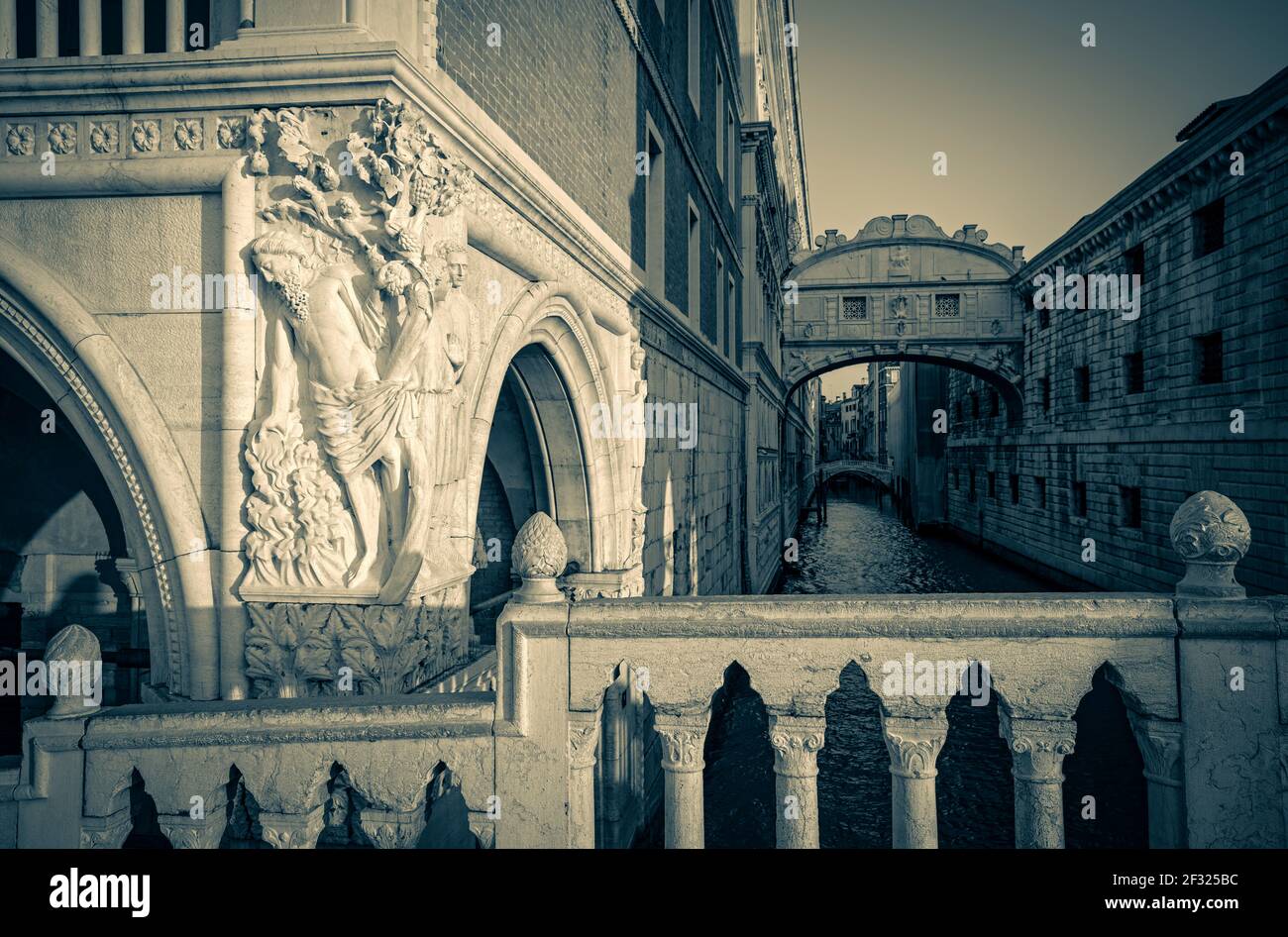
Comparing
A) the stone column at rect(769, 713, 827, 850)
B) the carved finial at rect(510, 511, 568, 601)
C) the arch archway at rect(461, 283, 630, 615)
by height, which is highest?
the arch archway at rect(461, 283, 630, 615)

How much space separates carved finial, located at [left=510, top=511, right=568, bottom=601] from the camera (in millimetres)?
2652

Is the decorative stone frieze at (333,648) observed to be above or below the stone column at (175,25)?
below

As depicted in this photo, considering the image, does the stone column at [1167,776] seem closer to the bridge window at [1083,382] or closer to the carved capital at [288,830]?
the carved capital at [288,830]

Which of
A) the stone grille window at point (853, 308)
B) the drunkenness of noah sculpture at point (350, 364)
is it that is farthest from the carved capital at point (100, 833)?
the stone grille window at point (853, 308)

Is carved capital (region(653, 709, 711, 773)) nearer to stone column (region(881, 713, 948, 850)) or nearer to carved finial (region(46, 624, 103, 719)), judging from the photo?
stone column (region(881, 713, 948, 850))

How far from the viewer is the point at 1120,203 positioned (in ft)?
58.1

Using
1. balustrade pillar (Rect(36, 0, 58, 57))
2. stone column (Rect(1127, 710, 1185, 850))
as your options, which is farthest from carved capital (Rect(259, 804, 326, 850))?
balustrade pillar (Rect(36, 0, 58, 57))

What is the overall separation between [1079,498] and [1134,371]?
15.3 feet

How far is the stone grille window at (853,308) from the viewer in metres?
28.6

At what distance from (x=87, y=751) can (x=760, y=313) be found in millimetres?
19694

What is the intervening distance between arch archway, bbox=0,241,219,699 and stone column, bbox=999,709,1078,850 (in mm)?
3571

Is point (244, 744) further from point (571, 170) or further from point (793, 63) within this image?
point (793, 63)

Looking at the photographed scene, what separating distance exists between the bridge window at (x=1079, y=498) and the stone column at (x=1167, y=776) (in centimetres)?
2147
